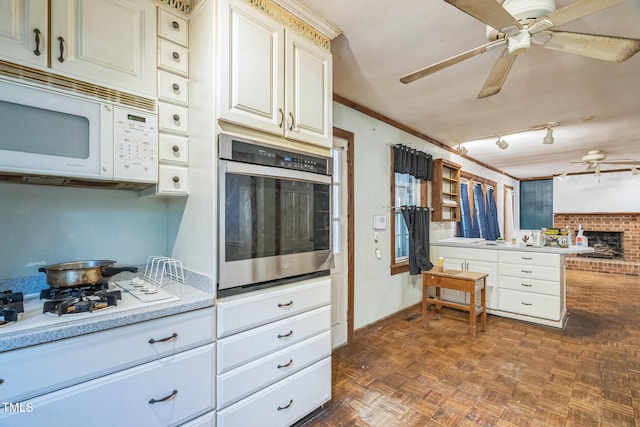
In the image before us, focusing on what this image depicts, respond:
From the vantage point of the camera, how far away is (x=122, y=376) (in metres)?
1.11

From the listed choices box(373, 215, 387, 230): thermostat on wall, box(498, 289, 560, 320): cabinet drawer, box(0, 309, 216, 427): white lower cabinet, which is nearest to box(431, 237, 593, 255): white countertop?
box(498, 289, 560, 320): cabinet drawer

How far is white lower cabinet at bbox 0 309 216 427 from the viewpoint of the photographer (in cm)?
95

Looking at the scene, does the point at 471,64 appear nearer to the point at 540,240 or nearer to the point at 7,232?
the point at 540,240

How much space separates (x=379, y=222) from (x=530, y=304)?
6.72 feet

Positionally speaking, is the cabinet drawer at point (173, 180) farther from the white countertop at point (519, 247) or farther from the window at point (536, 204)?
the window at point (536, 204)

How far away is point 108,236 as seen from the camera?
1.62 meters

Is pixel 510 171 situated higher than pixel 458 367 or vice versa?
pixel 510 171

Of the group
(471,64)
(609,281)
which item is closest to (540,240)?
(471,64)

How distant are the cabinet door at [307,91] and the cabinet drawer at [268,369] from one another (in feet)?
3.98

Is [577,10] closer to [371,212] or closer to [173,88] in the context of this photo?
[173,88]

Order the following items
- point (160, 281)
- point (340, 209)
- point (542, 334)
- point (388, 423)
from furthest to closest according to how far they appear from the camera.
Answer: point (542, 334), point (340, 209), point (388, 423), point (160, 281)

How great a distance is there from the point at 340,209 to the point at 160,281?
1728 millimetres

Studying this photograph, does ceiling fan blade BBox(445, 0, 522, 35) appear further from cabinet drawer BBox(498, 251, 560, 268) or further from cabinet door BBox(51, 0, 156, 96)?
cabinet drawer BBox(498, 251, 560, 268)

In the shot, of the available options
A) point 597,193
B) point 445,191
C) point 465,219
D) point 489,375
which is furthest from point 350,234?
point 597,193
